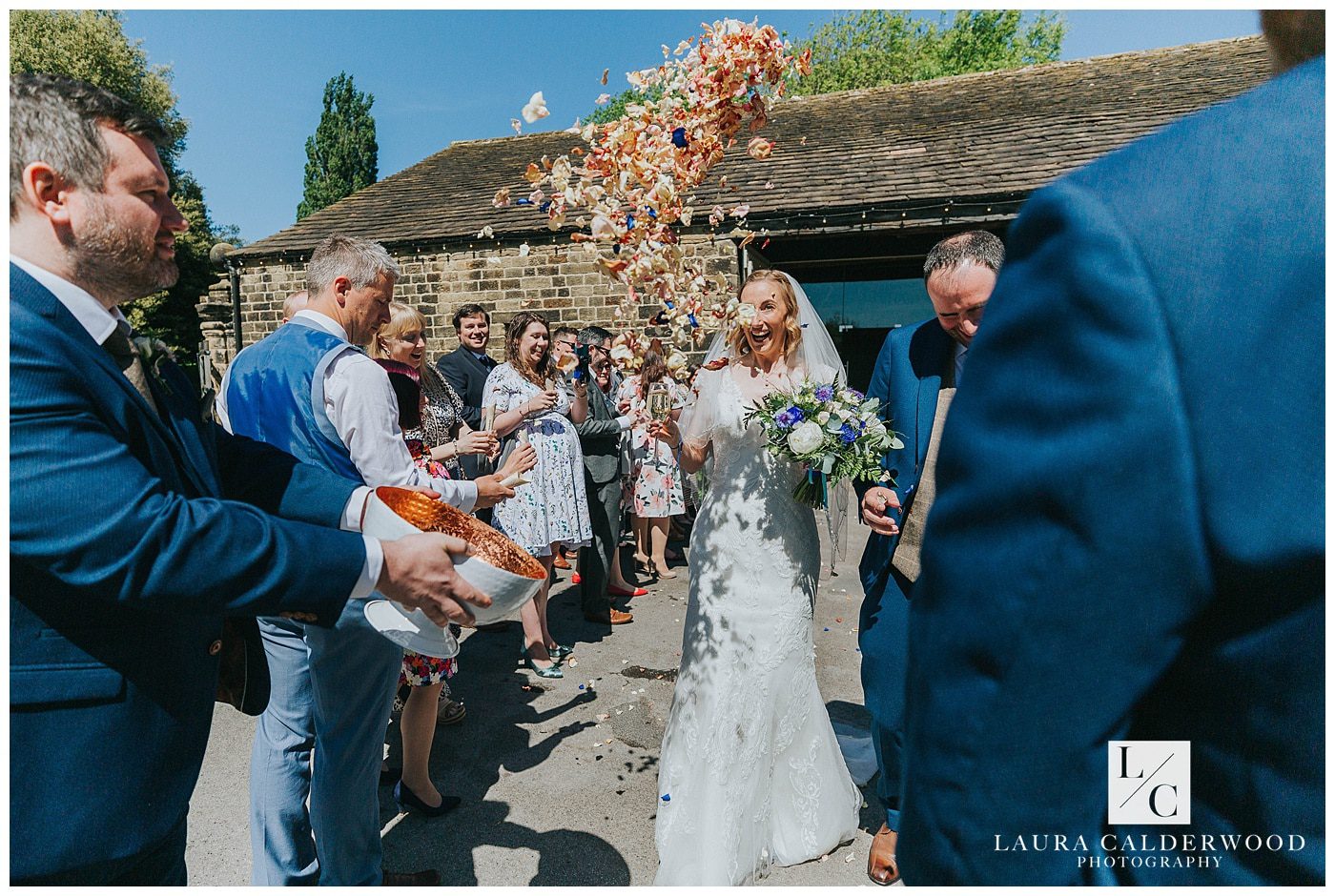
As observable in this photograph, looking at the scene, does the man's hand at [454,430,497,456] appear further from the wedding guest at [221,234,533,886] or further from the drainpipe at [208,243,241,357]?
the drainpipe at [208,243,241,357]

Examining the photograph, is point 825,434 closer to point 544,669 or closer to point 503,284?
point 544,669

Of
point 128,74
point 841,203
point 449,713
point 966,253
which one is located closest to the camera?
point 966,253

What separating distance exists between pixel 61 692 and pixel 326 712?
1187mm

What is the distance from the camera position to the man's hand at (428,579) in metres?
1.72

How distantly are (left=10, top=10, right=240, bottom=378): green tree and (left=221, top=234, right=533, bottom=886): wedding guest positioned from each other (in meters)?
25.5

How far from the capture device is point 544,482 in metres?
5.33

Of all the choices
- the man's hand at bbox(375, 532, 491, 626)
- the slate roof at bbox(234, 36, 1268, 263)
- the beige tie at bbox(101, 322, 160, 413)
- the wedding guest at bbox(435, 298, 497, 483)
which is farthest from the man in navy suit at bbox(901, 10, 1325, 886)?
the slate roof at bbox(234, 36, 1268, 263)

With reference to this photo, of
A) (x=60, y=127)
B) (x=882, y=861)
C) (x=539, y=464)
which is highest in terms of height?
(x=60, y=127)

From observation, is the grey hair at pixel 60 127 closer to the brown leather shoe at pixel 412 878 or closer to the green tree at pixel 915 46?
the brown leather shoe at pixel 412 878

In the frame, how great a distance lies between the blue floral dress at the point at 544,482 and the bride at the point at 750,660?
6.50 ft

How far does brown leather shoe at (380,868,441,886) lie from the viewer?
2.91 m

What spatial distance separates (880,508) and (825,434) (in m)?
0.38
